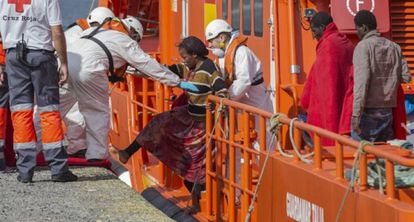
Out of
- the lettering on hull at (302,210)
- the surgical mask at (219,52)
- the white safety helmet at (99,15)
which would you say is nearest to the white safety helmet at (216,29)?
the surgical mask at (219,52)

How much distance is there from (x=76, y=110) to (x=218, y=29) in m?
1.38

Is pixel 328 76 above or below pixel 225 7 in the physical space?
below

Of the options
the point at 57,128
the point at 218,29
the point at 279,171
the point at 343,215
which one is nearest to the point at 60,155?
the point at 57,128

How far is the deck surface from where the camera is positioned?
716 cm

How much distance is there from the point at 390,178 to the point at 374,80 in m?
2.16

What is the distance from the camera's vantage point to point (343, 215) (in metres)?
5.38

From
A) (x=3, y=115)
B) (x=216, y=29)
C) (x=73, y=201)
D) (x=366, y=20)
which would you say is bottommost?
(x=73, y=201)

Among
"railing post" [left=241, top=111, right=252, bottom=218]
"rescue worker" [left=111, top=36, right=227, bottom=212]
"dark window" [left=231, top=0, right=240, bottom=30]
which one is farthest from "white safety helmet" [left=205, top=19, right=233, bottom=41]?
"railing post" [left=241, top=111, right=252, bottom=218]

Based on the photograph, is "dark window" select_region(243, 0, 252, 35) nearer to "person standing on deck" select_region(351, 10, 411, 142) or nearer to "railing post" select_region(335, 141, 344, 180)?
"person standing on deck" select_region(351, 10, 411, 142)

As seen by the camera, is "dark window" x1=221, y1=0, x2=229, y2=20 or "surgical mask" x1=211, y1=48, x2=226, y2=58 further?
"dark window" x1=221, y1=0, x2=229, y2=20

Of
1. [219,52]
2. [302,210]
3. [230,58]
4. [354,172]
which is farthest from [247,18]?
[354,172]

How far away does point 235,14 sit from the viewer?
9.28 meters

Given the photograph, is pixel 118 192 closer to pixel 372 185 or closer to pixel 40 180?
pixel 40 180

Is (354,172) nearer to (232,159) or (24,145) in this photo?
(232,159)
